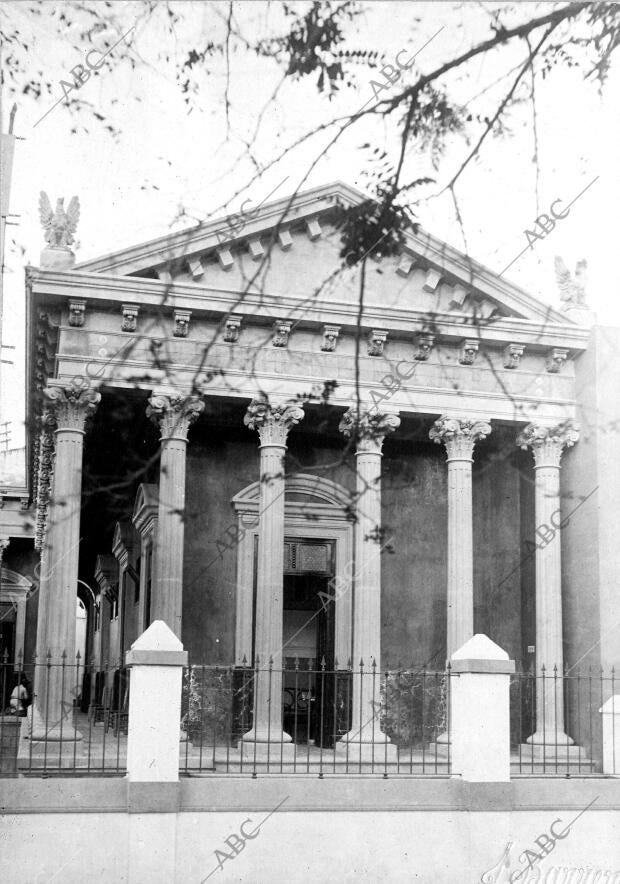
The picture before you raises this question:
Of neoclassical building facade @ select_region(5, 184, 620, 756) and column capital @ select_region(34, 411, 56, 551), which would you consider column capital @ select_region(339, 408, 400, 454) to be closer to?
neoclassical building facade @ select_region(5, 184, 620, 756)

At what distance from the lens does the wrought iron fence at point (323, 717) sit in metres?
15.8

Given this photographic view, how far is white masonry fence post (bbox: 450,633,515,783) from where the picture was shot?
36.8ft

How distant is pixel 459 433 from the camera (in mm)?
17828

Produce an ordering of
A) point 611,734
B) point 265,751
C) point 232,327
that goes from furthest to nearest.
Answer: point 232,327, point 265,751, point 611,734

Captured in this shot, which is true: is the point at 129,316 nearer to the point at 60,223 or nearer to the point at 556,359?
the point at 60,223

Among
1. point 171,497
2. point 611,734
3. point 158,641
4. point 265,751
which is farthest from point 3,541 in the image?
point 611,734

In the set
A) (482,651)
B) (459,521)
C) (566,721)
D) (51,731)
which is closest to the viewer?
(482,651)

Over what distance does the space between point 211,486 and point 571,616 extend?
19.7ft

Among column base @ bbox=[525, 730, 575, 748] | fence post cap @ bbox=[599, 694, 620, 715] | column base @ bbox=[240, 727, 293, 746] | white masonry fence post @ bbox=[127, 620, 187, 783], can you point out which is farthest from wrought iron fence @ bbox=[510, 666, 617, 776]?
white masonry fence post @ bbox=[127, 620, 187, 783]

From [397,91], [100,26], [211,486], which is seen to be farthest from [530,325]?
[100,26]

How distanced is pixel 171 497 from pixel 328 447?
3905 millimetres

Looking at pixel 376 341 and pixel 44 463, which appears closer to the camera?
pixel 376 341

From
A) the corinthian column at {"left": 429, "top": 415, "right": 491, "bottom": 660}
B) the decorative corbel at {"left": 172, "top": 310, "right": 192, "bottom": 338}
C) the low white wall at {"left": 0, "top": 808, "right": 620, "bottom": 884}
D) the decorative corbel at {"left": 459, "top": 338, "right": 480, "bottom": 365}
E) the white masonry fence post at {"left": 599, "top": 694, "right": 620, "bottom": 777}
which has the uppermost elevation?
the decorative corbel at {"left": 172, "top": 310, "right": 192, "bottom": 338}

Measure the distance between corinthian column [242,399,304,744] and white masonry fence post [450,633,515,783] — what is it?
→ 5.02m
